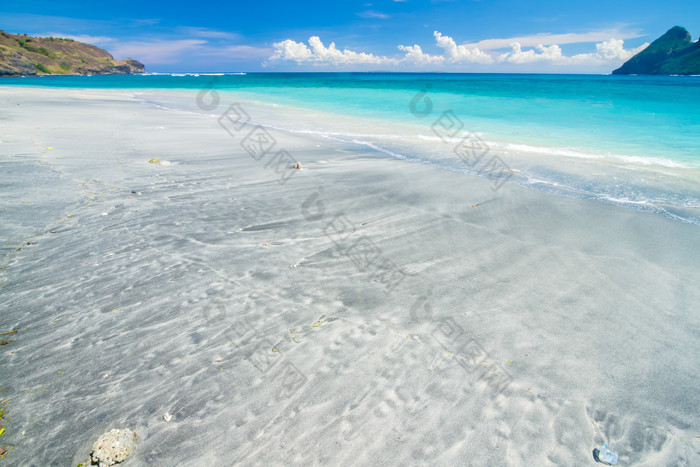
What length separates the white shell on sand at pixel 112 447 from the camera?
6.75ft

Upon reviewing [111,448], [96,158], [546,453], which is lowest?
[546,453]

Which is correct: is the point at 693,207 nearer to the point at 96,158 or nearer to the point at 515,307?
the point at 515,307

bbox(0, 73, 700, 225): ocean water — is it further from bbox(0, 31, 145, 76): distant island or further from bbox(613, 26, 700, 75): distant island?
bbox(613, 26, 700, 75): distant island

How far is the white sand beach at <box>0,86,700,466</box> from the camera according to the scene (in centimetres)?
230

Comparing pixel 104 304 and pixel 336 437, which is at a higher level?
pixel 104 304

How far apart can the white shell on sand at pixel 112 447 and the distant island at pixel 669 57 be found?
510ft

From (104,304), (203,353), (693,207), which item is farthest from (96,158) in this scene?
(693,207)

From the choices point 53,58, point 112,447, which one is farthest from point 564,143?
point 53,58

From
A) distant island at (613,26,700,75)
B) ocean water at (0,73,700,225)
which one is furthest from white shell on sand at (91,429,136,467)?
distant island at (613,26,700,75)

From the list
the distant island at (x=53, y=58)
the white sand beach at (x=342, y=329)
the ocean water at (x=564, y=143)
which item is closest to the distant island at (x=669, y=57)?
the ocean water at (x=564, y=143)

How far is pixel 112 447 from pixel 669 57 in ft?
605

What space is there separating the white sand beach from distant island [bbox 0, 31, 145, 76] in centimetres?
10507

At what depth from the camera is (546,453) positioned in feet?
7.37

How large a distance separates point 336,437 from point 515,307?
2253mm
